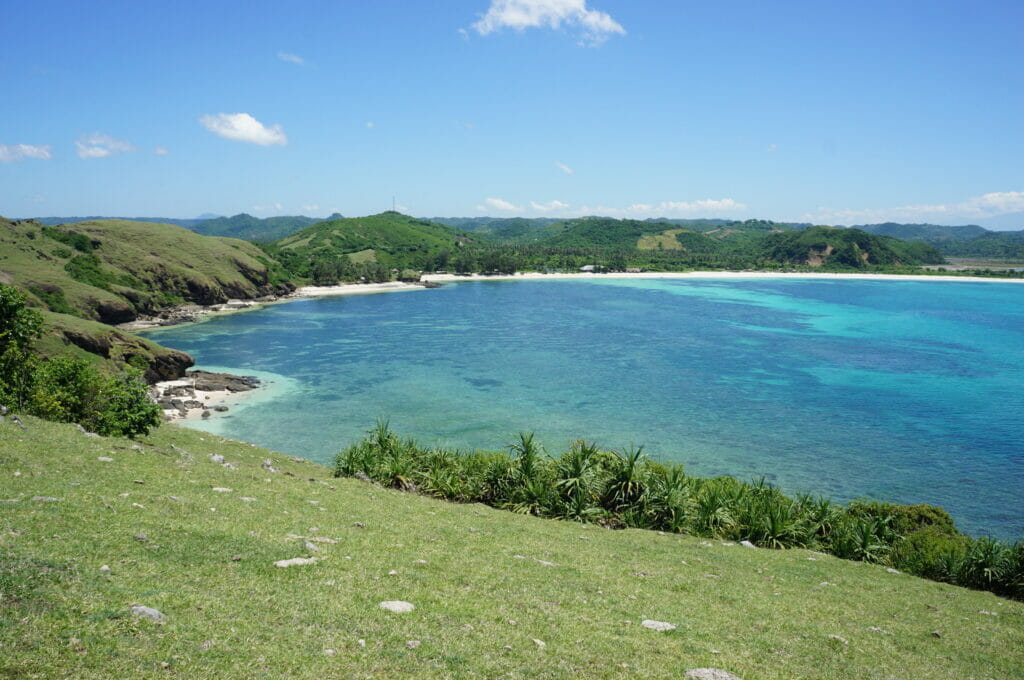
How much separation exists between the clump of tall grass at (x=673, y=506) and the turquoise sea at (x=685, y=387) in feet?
40.9

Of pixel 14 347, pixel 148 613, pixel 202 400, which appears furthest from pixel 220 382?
pixel 148 613

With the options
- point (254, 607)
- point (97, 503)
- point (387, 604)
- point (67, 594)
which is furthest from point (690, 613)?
point (97, 503)

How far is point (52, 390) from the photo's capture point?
20.8 m

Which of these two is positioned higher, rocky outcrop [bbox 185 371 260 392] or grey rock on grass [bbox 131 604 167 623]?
grey rock on grass [bbox 131 604 167 623]

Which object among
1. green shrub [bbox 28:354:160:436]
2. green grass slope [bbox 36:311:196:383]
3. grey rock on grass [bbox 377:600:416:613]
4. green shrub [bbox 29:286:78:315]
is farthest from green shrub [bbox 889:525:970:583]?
green shrub [bbox 29:286:78:315]

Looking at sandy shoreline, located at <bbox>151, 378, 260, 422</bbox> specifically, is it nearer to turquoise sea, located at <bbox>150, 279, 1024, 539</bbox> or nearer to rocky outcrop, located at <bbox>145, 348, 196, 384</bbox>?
rocky outcrop, located at <bbox>145, 348, 196, 384</bbox>

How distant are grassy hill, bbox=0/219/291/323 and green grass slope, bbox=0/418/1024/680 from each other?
250ft

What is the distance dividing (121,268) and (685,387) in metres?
102

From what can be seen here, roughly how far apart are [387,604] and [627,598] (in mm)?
4816

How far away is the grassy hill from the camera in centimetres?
8000

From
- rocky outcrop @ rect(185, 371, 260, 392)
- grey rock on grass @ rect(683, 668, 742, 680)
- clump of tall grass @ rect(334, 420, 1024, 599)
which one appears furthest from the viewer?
A: rocky outcrop @ rect(185, 371, 260, 392)

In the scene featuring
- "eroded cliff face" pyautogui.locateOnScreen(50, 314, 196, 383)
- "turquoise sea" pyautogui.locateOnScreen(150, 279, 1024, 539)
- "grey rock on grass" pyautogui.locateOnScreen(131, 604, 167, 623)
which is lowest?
"turquoise sea" pyautogui.locateOnScreen(150, 279, 1024, 539)

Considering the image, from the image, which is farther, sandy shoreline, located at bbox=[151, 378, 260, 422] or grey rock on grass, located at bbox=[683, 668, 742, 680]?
sandy shoreline, located at bbox=[151, 378, 260, 422]

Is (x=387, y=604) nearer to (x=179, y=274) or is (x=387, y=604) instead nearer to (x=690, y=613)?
(x=690, y=613)
